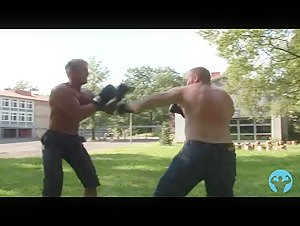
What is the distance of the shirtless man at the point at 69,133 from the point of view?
3.85 m

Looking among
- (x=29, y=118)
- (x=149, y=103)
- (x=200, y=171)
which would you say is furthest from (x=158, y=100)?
(x=29, y=118)

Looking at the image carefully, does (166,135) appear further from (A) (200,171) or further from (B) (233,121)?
(B) (233,121)

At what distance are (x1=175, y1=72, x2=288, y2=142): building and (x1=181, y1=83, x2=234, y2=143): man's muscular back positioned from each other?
68 mm

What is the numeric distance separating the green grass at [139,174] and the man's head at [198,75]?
56cm

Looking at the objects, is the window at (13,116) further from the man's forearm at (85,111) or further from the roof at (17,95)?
the man's forearm at (85,111)

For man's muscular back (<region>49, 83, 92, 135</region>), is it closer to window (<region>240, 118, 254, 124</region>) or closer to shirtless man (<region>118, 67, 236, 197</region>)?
shirtless man (<region>118, 67, 236, 197</region>)

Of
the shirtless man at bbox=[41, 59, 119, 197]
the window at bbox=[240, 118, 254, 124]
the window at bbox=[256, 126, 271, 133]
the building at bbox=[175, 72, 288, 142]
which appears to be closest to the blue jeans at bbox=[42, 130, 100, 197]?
the shirtless man at bbox=[41, 59, 119, 197]

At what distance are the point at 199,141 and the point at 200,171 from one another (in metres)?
0.24

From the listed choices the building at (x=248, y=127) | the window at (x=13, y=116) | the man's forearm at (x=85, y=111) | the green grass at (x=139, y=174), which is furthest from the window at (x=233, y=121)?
the window at (x=13, y=116)

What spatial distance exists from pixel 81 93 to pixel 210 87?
1.06m
